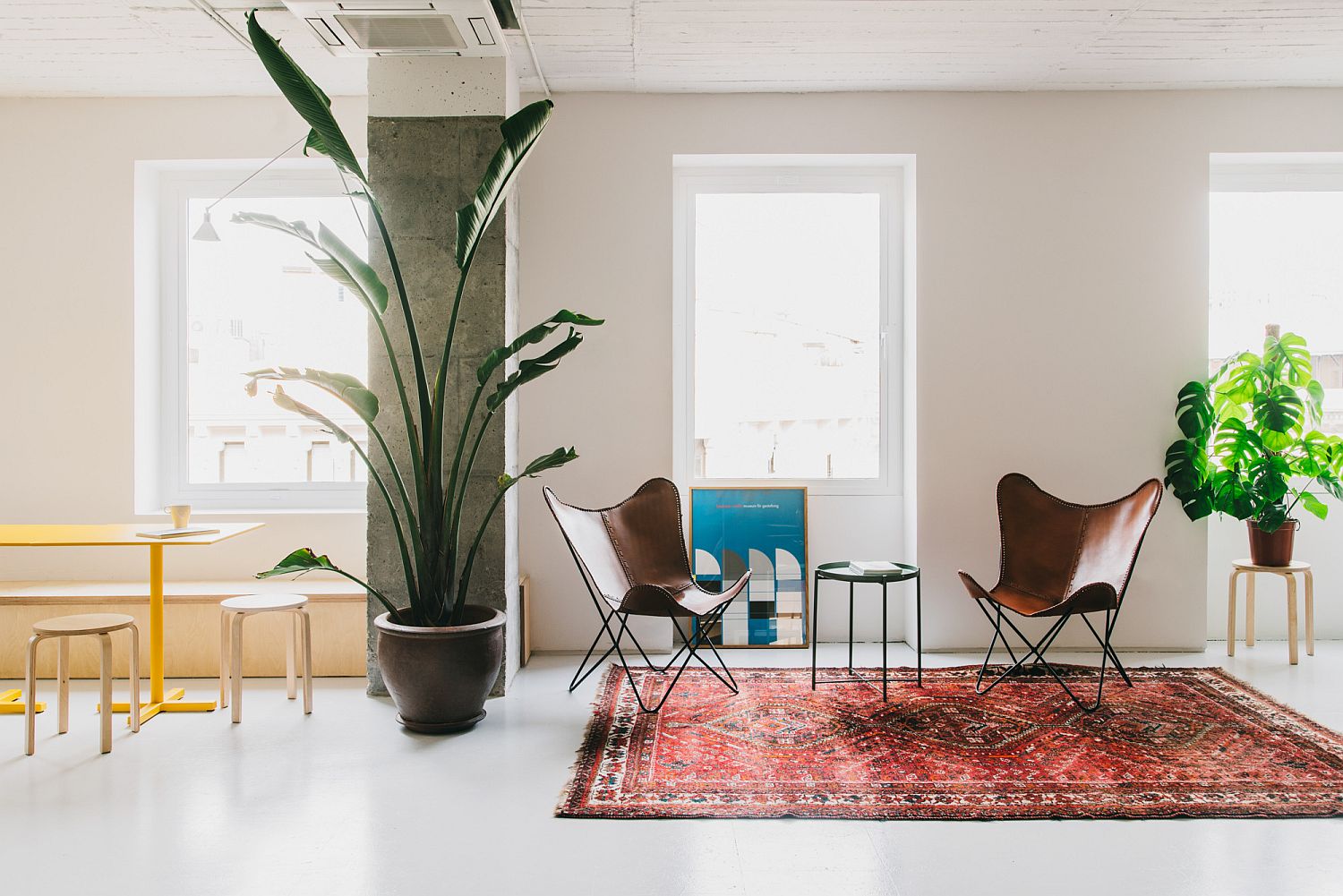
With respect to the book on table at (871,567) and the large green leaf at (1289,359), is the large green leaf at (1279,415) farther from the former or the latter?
the book on table at (871,567)

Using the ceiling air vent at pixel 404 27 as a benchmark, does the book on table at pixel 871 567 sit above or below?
below

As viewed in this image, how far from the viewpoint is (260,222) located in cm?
328

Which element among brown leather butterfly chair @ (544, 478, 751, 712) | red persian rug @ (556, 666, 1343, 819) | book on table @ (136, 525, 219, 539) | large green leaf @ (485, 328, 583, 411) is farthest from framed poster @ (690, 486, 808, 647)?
book on table @ (136, 525, 219, 539)

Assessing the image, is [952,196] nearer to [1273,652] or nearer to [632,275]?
[632,275]

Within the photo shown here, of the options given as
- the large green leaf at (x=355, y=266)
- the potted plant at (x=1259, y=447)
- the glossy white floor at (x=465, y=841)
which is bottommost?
the glossy white floor at (x=465, y=841)

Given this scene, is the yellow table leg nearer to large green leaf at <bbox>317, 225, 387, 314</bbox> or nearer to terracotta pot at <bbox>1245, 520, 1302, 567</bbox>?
large green leaf at <bbox>317, 225, 387, 314</bbox>

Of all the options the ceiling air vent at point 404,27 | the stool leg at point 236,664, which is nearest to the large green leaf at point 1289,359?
the ceiling air vent at point 404,27

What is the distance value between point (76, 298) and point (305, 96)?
2.44 meters

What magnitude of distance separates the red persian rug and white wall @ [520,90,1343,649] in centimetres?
99

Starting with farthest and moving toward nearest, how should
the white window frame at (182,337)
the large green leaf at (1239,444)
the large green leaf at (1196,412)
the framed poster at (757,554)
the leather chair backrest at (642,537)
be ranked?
1. the white window frame at (182,337)
2. the framed poster at (757,554)
3. the large green leaf at (1196,412)
4. the large green leaf at (1239,444)
5. the leather chair backrest at (642,537)

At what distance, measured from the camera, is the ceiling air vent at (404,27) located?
11.3ft

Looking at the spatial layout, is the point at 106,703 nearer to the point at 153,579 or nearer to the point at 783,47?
the point at 153,579

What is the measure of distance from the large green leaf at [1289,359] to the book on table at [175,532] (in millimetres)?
4971

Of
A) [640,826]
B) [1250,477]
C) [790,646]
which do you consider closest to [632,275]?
[790,646]
